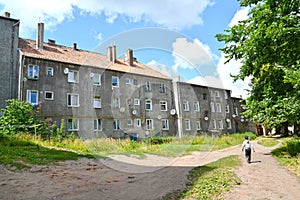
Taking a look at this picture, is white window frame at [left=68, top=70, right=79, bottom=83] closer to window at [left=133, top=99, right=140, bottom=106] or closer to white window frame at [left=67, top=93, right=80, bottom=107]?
white window frame at [left=67, top=93, right=80, bottom=107]

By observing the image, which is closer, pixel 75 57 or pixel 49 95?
pixel 49 95

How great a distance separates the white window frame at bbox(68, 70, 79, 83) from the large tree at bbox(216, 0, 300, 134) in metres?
17.0

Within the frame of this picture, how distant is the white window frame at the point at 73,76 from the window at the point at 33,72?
3.23 meters

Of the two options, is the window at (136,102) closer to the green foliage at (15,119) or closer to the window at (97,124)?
the window at (97,124)

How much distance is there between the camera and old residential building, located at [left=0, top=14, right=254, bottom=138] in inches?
870

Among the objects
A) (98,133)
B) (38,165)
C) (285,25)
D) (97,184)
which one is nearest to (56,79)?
(98,133)

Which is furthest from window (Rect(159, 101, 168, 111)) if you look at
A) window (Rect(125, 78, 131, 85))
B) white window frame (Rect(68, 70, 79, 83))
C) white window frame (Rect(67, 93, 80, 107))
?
white window frame (Rect(68, 70, 79, 83))

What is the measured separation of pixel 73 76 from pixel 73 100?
268 centimetres

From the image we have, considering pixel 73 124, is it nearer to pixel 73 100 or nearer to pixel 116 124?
pixel 73 100

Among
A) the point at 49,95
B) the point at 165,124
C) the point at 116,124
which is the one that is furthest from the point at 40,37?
the point at 165,124

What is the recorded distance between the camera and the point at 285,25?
10.1 meters

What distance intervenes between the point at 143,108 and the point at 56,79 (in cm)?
1070

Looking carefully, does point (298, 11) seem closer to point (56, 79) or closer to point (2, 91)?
point (56, 79)

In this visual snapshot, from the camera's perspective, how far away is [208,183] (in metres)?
7.62
